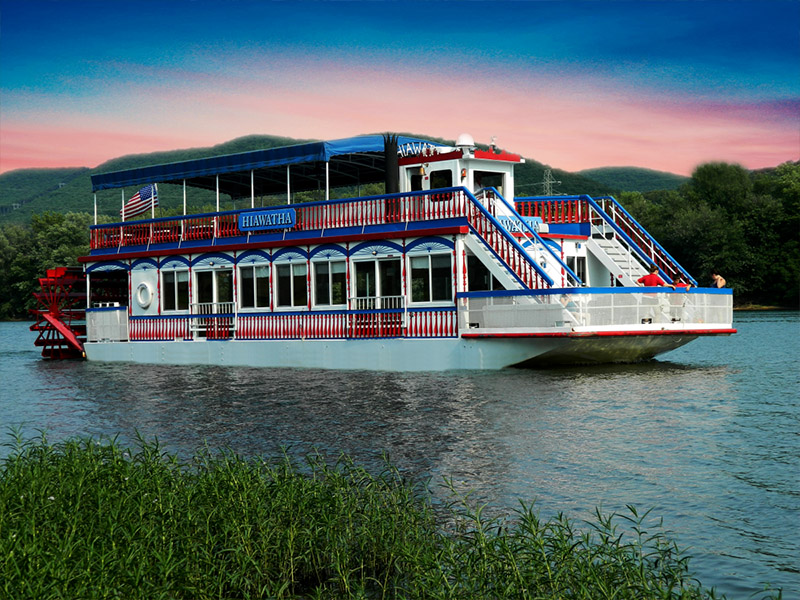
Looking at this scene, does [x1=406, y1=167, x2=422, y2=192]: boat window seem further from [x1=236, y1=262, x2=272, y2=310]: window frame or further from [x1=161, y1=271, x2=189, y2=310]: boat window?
[x1=161, y1=271, x2=189, y2=310]: boat window

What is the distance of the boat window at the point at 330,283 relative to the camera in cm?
2728

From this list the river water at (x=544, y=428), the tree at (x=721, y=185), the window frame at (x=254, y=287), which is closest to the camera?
the river water at (x=544, y=428)

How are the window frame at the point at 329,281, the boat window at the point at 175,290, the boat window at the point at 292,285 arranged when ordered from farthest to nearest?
the boat window at the point at 175,290, the boat window at the point at 292,285, the window frame at the point at 329,281

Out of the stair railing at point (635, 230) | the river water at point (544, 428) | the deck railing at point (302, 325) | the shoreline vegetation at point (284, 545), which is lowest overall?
the river water at point (544, 428)

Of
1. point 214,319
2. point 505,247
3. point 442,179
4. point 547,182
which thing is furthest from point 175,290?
point 547,182

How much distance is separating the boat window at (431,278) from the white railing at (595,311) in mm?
1151

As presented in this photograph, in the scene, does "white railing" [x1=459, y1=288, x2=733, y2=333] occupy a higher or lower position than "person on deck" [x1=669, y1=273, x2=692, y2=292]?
lower

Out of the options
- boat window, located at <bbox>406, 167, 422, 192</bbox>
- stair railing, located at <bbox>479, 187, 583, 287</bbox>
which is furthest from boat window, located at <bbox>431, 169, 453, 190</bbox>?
stair railing, located at <bbox>479, 187, 583, 287</bbox>

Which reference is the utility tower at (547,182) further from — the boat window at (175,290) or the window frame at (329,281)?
the window frame at (329,281)

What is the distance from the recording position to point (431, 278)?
25.1 m

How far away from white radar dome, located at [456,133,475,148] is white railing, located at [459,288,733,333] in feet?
18.0

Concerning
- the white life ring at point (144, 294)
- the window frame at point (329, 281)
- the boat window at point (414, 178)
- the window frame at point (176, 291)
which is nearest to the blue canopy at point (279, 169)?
the boat window at point (414, 178)

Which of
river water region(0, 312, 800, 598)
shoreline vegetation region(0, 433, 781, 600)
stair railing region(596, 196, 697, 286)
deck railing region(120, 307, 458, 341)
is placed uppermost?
stair railing region(596, 196, 697, 286)

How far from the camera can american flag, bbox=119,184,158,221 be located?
106 feet
